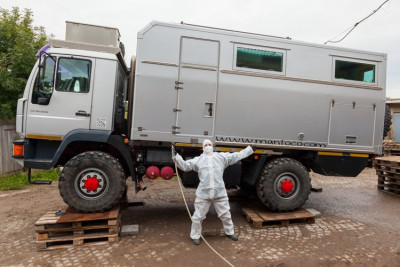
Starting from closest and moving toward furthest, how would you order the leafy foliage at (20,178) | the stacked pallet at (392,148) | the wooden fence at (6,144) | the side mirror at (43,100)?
the side mirror at (43,100) → the leafy foliage at (20,178) → the wooden fence at (6,144) → the stacked pallet at (392,148)

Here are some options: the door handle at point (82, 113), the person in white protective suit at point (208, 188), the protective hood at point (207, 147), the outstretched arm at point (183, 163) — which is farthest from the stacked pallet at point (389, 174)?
the door handle at point (82, 113)

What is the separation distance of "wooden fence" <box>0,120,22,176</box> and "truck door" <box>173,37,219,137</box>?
749cm

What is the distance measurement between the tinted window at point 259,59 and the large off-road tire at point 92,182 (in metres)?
3.10

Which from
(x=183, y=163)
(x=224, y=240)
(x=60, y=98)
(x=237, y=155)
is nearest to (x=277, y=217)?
(x=224, y=240)

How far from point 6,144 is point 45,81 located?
6.01 metres

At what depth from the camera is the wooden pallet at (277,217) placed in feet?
16.4

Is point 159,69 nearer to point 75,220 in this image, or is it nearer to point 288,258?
point 75,220

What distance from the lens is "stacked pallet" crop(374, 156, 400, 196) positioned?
778 cm

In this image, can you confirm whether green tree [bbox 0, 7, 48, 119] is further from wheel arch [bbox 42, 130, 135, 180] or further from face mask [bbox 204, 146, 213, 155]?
face mask [bbox 204, 146, 213, 155]

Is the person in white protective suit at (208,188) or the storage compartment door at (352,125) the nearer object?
the person in white protective suit at (208,188)

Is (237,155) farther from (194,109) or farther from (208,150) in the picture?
(194,109)

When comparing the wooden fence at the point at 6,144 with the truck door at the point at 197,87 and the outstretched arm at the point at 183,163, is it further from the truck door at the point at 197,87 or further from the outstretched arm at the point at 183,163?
the outstretched arm at the point at 183,163

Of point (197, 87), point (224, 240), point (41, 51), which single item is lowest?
point (224, 240)

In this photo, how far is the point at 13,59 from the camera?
8.37 metres
